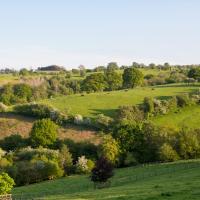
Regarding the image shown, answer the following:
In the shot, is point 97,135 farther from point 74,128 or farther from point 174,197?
point 174,197

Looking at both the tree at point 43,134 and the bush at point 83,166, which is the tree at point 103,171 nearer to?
the bush at point 83,166

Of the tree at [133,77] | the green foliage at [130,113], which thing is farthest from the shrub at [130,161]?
the tree at [133,77]

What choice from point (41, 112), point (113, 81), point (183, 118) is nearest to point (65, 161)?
point (41, 112)

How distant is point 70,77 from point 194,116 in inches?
2965

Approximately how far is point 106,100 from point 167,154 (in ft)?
146

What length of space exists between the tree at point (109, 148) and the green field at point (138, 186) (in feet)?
42.4

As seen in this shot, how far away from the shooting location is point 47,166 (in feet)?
293

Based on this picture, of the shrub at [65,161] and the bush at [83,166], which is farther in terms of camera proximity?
the shrub at [65,161]

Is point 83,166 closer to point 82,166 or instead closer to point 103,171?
point 82,166

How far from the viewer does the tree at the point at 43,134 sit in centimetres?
10525

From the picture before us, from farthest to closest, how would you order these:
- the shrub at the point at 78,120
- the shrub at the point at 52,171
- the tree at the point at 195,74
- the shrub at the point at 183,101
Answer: the tree at the point at 195,74 < the shrub at the point at 183,101 < the shrub at the point at 78,120 < the shrub at the point at 52,171

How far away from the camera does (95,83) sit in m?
162

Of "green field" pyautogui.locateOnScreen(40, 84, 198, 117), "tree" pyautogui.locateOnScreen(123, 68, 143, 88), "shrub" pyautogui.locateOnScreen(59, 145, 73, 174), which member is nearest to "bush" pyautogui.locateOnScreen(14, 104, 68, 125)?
"green field" pyautogui.locateOnScreen(40, 84, 198, 117)

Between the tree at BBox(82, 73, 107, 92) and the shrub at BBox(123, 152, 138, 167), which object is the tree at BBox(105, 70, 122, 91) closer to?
the tree at BBox(82, 73, 107, 92)
